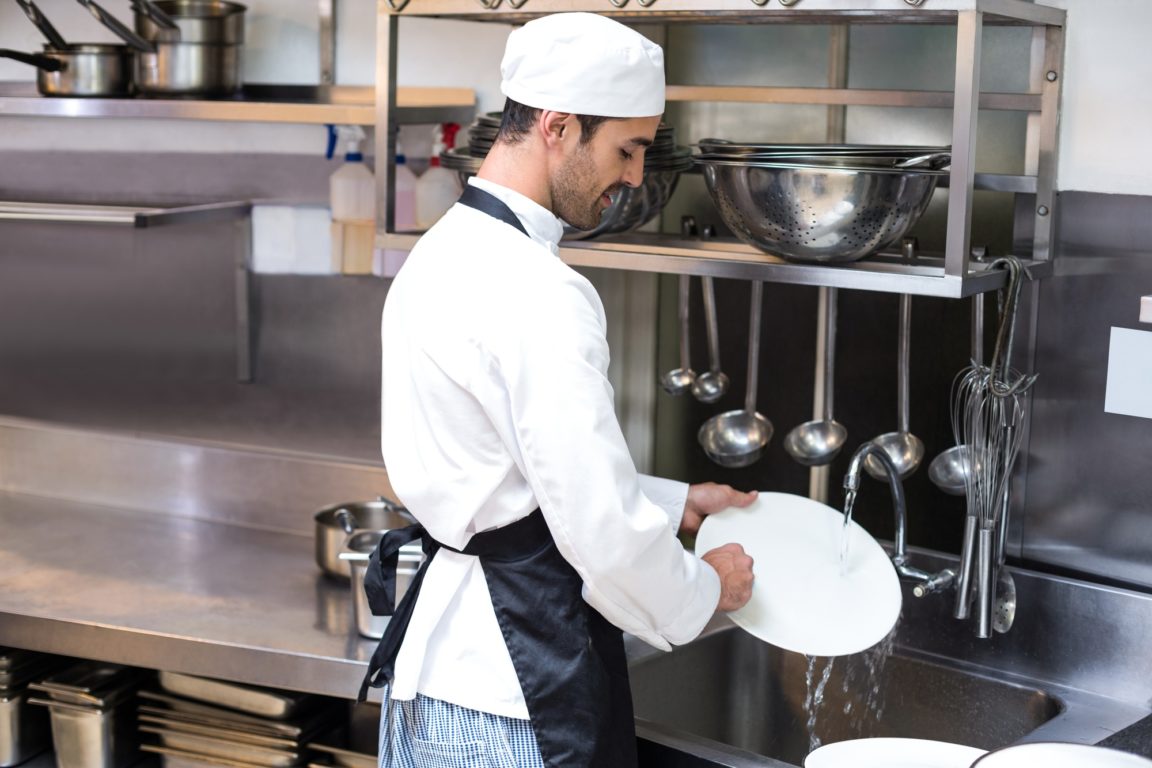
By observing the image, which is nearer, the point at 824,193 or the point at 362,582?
the point at 824,193

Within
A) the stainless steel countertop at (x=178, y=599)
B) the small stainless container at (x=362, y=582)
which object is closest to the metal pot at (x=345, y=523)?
the stainless steel countertop at (x=178, y=599)

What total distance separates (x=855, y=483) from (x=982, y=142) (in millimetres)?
550

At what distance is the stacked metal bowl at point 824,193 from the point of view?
4.95ft

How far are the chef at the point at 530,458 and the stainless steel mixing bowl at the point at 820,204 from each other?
215 millimetres

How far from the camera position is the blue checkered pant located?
141 centimetres

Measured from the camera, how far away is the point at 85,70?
229 cm

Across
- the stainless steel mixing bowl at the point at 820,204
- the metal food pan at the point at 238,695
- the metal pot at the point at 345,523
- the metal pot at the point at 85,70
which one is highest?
the metal pot at the point at 85,70

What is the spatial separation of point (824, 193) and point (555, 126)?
34cm

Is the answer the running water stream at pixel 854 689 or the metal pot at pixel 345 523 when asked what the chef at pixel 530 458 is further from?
the metal pot at pixel 345 523

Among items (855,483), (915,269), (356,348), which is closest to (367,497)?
Result: (356,348)

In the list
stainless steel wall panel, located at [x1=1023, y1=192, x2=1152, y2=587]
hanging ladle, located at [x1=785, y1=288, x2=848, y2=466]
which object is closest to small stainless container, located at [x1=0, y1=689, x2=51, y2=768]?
hanging ladle, located at [x1=785, y1=288, x2=848, y2=466]

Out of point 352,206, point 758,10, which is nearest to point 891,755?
point 758,10

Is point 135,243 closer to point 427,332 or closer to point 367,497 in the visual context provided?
point 367,497

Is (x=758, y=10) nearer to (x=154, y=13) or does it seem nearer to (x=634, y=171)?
(x=634, y=171)
